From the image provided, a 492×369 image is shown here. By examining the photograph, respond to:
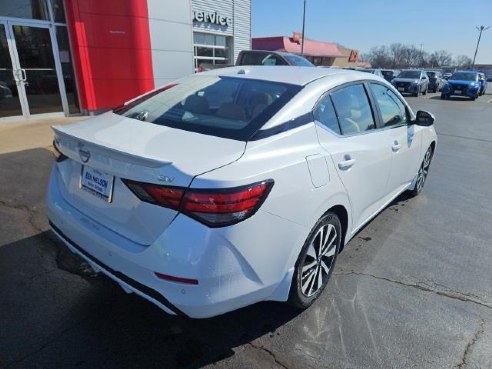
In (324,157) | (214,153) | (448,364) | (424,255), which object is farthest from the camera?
(424,255)

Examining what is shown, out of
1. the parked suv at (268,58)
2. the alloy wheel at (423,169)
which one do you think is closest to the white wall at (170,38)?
the parked suv at (268,58)

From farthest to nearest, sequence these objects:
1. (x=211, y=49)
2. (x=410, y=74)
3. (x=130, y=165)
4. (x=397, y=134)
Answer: (x=410, y=74), (x=211, y=49), (x=397, y=134), (x=130, y=165)

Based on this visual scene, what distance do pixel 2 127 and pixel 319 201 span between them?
841cm

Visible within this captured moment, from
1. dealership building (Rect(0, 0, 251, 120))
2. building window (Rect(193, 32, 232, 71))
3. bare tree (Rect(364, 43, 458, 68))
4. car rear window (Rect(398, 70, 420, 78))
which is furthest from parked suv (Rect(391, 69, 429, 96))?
bare tree (Rect(364, 43, 458, 68))

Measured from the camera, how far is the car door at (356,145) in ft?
8.57

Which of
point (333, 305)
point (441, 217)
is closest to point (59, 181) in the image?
point (333, 305)

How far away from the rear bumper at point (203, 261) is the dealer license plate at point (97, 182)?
0.19m

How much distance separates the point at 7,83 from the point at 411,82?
22999 millimetres

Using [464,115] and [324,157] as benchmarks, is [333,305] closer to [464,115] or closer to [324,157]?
[324,157]

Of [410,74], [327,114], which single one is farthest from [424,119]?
[410,74]

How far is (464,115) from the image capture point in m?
15.4

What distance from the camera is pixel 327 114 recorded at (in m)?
2.69

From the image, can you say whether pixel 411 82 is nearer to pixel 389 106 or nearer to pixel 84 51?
pixel 84 51

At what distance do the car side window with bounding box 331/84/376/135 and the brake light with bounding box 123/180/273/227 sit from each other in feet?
4.17
